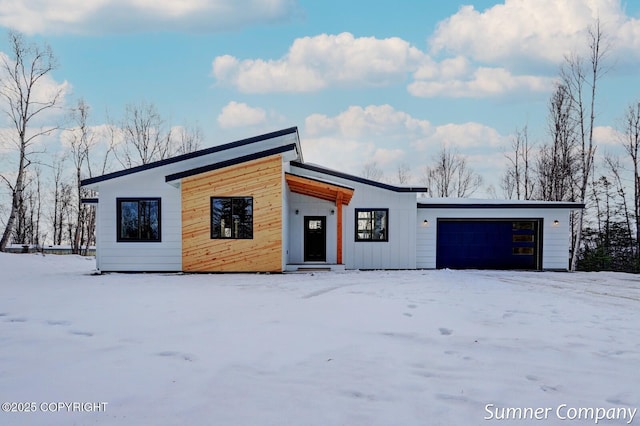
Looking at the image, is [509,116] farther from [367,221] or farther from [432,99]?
[367,221]

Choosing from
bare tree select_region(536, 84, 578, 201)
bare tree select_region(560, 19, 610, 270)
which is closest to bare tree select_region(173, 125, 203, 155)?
bare tree select_region(536, 84, 578, 201)

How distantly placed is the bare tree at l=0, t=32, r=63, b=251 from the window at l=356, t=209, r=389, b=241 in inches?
Result: 632

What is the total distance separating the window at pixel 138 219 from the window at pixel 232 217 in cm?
179

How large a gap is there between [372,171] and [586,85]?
61.4ft

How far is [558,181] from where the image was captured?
65.3ft

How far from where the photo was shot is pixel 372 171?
33.4m

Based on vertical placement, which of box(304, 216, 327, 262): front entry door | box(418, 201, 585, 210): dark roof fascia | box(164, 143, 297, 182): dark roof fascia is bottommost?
box(304, 216, 327, 262): front entry door

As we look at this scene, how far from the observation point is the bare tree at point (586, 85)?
15508 mm

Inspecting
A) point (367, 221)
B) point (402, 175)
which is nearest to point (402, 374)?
point (367, 221)

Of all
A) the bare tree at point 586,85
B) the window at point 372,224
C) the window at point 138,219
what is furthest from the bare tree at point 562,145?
the window at point 138,219

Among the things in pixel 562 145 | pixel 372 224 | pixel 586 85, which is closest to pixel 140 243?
pixel 372 224

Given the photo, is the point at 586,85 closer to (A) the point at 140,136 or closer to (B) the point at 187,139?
(B) the point at 187,139

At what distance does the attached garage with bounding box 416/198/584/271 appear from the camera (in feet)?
42.2

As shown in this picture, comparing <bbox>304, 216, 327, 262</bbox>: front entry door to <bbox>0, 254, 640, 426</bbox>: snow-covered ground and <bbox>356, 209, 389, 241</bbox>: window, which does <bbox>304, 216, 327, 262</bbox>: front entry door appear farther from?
<bbox>0, 254, 640, 426</bbox>: snow-covered ground
